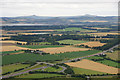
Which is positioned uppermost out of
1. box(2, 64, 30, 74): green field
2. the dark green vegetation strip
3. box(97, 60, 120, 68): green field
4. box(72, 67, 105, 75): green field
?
the dark green vegetation strip

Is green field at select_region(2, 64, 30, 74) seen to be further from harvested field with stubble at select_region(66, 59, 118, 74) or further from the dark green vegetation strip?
harvested field with stubble at select_region(66, 59, 118, 74)

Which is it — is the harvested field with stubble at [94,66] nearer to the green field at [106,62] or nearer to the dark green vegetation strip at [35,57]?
the green field at [106,62]

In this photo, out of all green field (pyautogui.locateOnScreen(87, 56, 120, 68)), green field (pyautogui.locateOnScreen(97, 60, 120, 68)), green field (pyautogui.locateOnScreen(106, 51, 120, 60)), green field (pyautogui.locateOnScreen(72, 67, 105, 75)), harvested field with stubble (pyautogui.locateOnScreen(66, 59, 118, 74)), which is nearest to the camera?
green field (pyautogui.locateOnScreen(72, 67, 105, 75))

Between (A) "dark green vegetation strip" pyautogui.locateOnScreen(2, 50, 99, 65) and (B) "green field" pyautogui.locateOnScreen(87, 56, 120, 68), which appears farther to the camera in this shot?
(A) "dark green vegetation strip" pyautogui.locateOnScreen(2, 50, 99, 65)

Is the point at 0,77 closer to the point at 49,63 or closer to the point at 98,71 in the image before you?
the point at 49,63

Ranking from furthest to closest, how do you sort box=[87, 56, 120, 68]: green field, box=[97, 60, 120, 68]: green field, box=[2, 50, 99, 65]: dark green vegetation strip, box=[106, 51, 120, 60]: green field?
box=[106, 51, 120, 60]: green field
box=[2, 50, 99, 65]: dark green vegetation strip
box=[87, 56, 120, 68]: green field
box=[97, 60, 120, 68]: green field

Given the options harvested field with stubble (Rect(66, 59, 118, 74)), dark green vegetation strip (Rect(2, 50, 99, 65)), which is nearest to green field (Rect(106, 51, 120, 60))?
dark green vegetation strip (Rect(2, 50, 99, 65))

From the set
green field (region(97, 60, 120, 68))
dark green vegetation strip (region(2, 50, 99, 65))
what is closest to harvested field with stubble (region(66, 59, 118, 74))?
green field (region(97, 60, 120, 68))

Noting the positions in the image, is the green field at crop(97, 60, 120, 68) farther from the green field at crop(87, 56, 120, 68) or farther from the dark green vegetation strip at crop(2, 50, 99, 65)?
the dark green vegetation strip at crop(2, 50, 99, 65)

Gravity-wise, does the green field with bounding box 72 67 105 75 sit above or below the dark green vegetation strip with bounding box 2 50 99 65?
below
